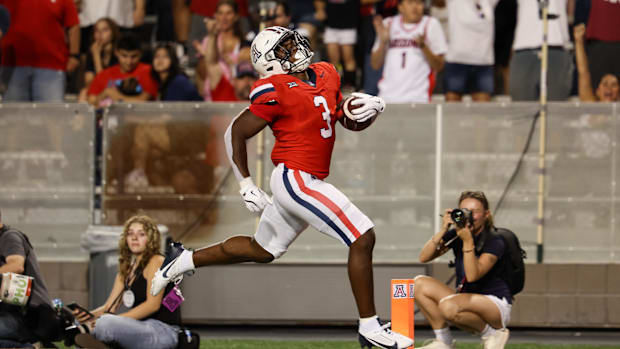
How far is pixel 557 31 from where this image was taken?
11.2 meters

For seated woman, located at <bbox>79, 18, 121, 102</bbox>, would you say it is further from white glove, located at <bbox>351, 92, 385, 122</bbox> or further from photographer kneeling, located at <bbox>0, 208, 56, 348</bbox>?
white glove, located at <bbox>351, 92, 385, 122</bbox>

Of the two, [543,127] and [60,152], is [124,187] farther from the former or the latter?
[543,127]

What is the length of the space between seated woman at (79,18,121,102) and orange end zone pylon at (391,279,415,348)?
6.51 m

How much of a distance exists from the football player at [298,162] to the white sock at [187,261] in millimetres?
254

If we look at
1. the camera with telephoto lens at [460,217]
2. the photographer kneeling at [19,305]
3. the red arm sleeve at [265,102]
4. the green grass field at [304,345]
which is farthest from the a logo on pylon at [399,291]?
the green grass field at [304,345]

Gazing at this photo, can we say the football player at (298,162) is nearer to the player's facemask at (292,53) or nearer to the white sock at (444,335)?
the player's facemask at (292,53)

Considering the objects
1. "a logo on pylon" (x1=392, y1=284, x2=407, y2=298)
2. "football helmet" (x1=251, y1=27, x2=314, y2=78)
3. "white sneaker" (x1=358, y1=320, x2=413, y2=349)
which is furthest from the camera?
"football helmet" (x1=251, y1=27, x2=314, y2=78)

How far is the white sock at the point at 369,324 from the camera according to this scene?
620cm

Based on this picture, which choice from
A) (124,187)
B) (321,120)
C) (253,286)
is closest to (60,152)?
(124,187)

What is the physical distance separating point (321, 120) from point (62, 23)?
21.1 ft

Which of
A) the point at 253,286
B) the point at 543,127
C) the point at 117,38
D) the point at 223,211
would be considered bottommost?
the point at 253,286

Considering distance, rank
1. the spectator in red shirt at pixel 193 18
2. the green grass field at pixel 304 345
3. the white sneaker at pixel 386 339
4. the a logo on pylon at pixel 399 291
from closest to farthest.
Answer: the a logo on pylon at pixel 399 291 → the white sneaker at pixel 386 339 → the green grass field at pixel 304 345 → the spectator in red shirt at pixel 193 18

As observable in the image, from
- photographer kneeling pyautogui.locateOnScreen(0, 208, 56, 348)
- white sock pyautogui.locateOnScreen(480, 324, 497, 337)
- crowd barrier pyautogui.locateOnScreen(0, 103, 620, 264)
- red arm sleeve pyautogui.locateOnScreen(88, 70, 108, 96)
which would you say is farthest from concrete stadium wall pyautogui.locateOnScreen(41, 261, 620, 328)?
photographer kneeling pyautogui.locateOnScreen(0, 208, 56, 348)

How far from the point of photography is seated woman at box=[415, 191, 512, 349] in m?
A: 7.95
